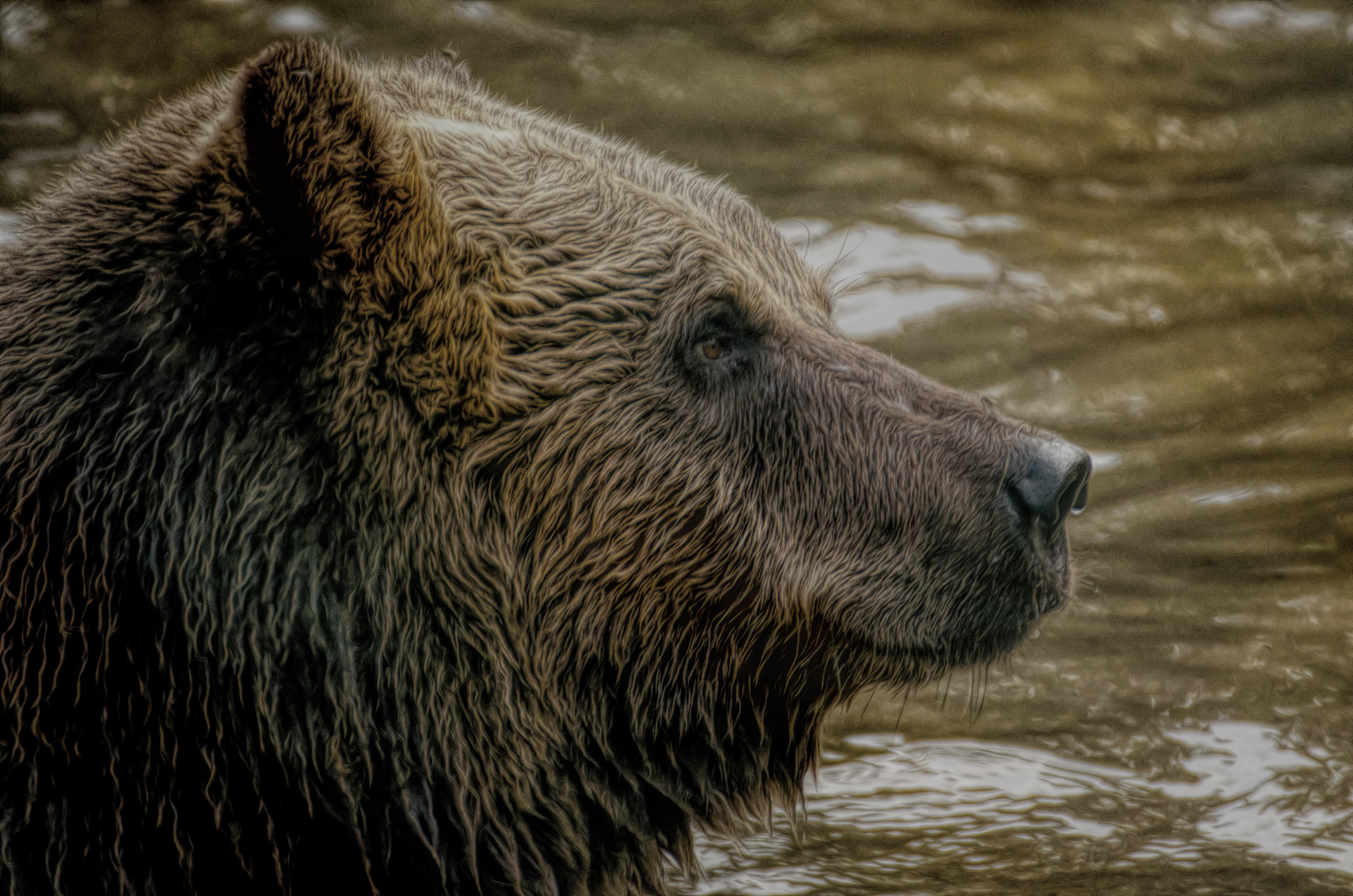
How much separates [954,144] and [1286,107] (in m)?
2.15

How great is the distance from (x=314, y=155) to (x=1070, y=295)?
571 cm

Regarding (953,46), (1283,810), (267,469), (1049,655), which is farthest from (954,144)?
(267,469)

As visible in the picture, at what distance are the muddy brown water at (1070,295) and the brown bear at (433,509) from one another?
59cm

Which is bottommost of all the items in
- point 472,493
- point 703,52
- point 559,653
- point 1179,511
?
point 1179,511

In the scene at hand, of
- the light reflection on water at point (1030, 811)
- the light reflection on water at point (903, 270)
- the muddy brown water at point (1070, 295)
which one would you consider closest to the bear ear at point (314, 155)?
the muddy brown water at point (1070, 295)

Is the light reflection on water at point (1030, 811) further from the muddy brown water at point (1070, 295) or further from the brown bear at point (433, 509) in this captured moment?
the brown bear at point (433, 509)

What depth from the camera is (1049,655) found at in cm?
589

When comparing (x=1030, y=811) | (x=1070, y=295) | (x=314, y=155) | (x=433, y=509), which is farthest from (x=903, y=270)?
(x=314, y=155)

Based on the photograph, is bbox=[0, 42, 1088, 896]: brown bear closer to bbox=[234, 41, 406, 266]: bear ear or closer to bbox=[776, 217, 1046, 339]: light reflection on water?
bbox=[234, 41, 406, 266]: bear ear

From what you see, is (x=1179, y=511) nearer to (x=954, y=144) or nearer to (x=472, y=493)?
(x=954, y=144)

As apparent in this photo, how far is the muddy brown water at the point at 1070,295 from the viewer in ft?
15.9

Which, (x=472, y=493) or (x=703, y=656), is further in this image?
(x=703, y=656)

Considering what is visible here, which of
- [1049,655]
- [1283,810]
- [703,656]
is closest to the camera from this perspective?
[703,656]

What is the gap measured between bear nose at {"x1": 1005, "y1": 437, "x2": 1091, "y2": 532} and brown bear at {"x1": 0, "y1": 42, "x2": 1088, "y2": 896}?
0.01 meters
